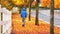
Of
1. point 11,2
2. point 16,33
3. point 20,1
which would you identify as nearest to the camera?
point 16,33

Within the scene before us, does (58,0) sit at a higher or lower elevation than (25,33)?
higher

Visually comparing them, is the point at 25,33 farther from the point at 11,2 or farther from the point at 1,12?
the point at 11,2

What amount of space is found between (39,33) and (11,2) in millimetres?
27661

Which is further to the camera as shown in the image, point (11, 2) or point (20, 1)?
point (11, 2)

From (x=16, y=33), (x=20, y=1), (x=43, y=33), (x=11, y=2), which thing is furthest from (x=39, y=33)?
(x=11, y=2)

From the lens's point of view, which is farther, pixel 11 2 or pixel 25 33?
pixel 11 2

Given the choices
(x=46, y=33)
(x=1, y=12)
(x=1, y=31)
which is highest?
(x=1, y=12)

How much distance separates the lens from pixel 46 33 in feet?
45.4

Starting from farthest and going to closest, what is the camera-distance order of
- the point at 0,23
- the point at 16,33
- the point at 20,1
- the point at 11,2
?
the point at 11,2 → the point at 20,1 → the point at 16,33 → the point at 0,23

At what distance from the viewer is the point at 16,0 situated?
125 feet

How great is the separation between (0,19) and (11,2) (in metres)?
33.0

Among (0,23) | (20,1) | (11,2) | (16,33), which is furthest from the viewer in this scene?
(11,2)

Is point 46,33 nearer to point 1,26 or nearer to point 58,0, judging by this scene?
point 1,26

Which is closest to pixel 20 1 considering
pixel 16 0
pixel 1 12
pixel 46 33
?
pixel 16 0
